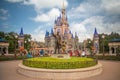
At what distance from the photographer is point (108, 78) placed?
9.55 m

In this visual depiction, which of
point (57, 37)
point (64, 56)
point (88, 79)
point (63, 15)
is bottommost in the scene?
point (88, 79)

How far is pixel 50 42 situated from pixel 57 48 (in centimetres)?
5282

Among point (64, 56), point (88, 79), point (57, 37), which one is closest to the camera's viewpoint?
point (88, 79)

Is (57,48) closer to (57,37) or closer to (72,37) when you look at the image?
(57,37)

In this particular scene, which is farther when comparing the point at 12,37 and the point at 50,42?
the point at 50,42

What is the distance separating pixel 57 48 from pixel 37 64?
5.45 m

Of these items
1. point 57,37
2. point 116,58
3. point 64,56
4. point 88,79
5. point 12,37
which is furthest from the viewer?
point 12,37

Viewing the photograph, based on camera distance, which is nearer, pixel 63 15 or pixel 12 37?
pixel 12 37

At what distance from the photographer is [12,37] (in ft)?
159

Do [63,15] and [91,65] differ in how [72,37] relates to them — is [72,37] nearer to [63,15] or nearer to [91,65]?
[63,15]

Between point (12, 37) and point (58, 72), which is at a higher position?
point (12, 37)

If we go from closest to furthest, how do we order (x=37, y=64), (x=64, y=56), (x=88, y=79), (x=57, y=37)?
(x=88, y=79) → (x=37, y=64) → (x=64, y=56) → (x=57, y=37)

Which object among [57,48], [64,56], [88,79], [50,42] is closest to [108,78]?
[88,79]

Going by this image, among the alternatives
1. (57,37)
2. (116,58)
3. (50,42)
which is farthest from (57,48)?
(50,42)
